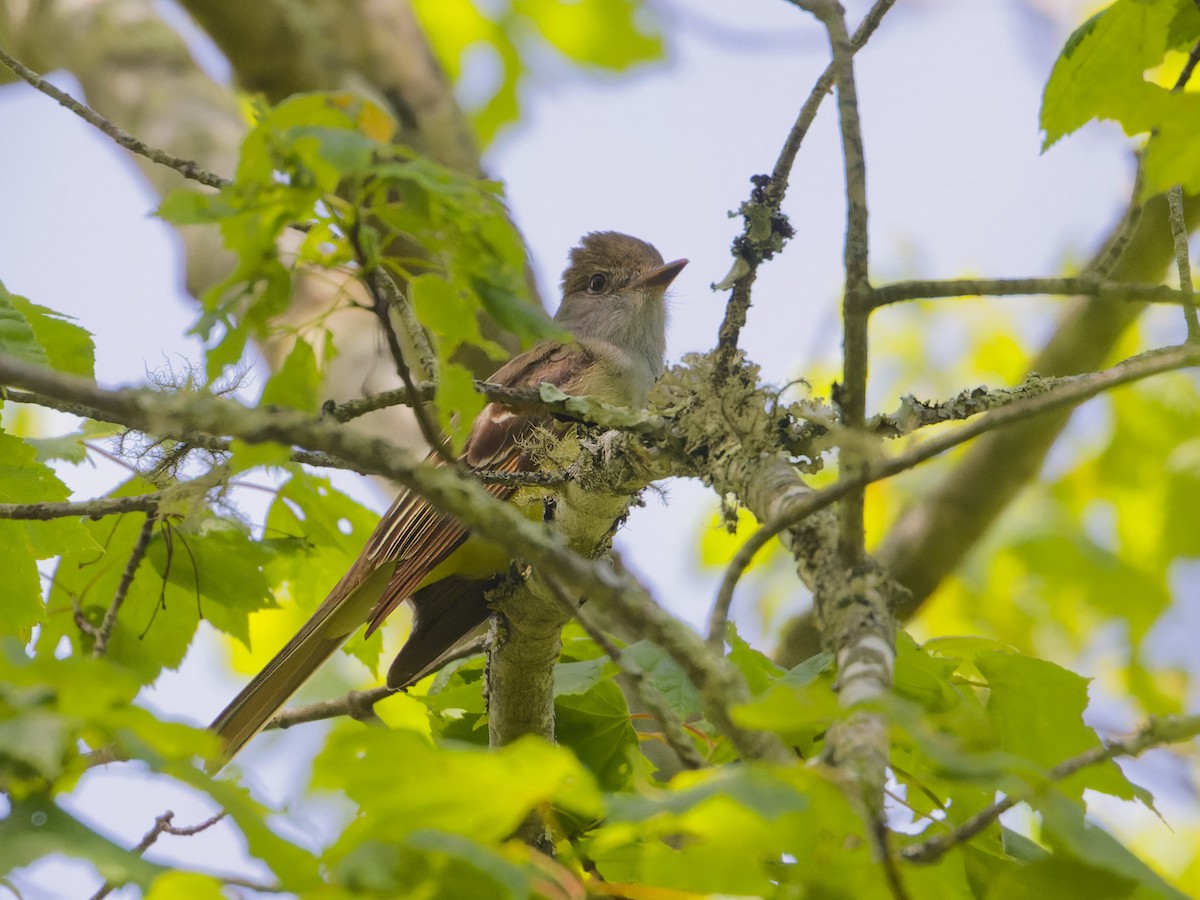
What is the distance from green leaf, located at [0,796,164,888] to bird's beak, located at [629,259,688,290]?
4677 millimetres

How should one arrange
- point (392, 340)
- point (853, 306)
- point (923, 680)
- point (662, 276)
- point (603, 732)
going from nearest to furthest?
point (853, 306), point (392, 340), point (923, 680), point (603, 732), point (662, 276)

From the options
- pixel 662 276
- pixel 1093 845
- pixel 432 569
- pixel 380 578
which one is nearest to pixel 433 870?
pixel 1093 845

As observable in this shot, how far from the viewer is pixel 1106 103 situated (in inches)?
106

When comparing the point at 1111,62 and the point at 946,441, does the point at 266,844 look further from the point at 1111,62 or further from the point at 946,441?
the point at 1111,62

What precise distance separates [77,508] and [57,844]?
5.02 ft

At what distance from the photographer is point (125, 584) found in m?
3.67

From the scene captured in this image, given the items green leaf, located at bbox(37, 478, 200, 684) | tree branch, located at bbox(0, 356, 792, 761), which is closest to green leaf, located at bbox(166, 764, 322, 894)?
tree branch, located at bbox(0, 356, 792, 761)

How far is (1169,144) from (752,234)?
91 cm

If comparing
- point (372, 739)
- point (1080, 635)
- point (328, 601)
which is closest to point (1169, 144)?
point (372, 739)

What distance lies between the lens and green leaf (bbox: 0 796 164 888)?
1612mm

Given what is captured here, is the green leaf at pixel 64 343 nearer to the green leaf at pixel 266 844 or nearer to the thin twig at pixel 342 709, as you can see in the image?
the thin twig at pixel 342 709

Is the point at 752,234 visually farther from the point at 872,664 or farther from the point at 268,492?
the point at 268,492

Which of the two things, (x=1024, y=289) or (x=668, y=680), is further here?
(x=668, y=680)

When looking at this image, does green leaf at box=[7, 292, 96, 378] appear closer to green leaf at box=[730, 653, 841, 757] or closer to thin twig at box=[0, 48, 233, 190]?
thin twig at box=[0, 48, 233, 190]
